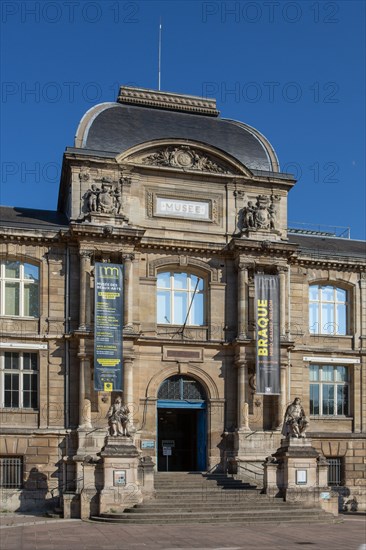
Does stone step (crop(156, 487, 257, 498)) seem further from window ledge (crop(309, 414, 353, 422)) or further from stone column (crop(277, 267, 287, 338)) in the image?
stone column (crop(277, 267, 287, 338))

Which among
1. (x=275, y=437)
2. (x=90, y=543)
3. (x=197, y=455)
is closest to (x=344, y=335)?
(x=275, y=437)

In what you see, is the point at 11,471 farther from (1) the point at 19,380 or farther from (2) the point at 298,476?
(2) the point at 298,476

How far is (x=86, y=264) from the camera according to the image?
3198 centimetres

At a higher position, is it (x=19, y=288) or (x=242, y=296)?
(x=19, y=288)

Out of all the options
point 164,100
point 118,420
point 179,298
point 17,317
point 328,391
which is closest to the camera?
point 118,420

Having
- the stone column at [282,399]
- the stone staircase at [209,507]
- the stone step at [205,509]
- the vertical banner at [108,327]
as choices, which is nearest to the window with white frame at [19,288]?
the vertical banner at [108,327]

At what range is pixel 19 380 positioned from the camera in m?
31.6

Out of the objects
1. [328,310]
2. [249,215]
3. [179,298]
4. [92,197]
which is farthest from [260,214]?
[92,197]

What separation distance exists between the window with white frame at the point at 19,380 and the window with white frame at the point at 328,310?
12022mm

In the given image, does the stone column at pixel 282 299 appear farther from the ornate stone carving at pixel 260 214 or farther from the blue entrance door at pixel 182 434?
the blue entrance door at pixel 182 434

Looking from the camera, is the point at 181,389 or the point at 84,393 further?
the point at 181,389

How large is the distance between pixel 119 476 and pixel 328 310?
1318 cm

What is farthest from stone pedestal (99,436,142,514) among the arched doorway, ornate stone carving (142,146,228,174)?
ornate stone carving (142,146,228,174)

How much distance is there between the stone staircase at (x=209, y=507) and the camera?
86.9 ft
